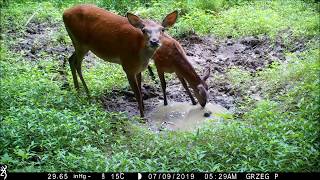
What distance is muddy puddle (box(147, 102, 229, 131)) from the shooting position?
8.34 metres

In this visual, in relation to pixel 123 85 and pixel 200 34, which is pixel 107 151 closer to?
pixel 123 85

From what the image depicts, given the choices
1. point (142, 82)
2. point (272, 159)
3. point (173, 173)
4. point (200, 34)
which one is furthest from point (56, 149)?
point (200, 34)

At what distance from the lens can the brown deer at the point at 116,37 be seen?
8.46 meters

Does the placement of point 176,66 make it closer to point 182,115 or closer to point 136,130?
point 182,115

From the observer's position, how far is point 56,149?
650 centimetres

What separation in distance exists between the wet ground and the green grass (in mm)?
299

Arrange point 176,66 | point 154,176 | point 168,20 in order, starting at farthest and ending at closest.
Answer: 1. point 176,66
2. point 168,20
3. point 154,176

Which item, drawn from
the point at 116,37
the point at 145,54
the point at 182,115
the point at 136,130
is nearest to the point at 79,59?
the point at 116,37

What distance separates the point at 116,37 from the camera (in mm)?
8773

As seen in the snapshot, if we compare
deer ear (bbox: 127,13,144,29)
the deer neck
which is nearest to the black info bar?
the deer neck

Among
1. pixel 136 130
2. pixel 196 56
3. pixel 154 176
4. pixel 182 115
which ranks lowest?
pixel 196 56

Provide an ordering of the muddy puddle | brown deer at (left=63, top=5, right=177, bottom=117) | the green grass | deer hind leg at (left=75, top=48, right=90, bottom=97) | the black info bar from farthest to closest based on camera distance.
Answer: deer hind leg at (left=75, top=48, right=90, bottom=97) < brown deer at (left=63, top=5, right=177, bottom=117) < the muddy puddle < the green grass < the black info bar

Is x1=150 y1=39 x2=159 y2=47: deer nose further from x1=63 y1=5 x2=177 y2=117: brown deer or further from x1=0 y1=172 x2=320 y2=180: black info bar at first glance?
x1=0 y1=172 x2=320 y2=180: black info bar

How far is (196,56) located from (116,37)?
286cm
